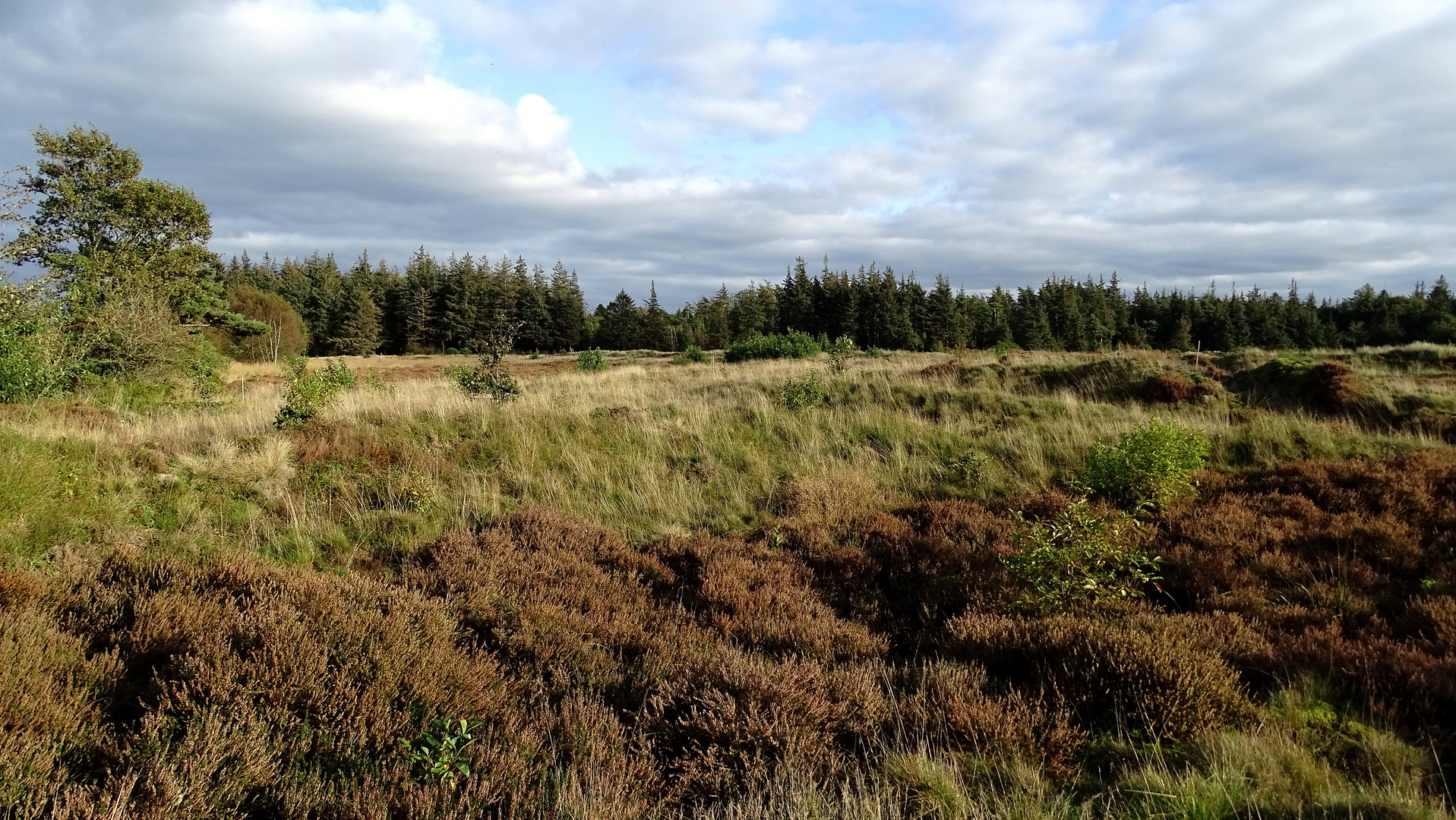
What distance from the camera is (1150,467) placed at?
7113 mm

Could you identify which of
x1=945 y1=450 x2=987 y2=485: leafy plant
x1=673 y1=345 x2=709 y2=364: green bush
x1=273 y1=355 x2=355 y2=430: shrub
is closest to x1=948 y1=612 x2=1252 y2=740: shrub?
x1=945 y1=450 x2=987 y2=485: leafy plant

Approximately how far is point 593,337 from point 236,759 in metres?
70.1

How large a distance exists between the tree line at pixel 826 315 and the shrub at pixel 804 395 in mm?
42414

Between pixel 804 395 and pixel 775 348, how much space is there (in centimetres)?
1766

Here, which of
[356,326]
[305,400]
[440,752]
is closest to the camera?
[440,752]

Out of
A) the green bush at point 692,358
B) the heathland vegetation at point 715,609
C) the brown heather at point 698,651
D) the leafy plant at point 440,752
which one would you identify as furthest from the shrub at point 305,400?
the green bush at point 692,358

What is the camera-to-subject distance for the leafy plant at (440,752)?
2.64 metres

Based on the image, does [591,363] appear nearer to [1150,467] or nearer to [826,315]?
[1150,467]

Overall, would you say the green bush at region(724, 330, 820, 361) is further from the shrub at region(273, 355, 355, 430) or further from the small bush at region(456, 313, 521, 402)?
the shrub at region(273, 355, 355, 430)

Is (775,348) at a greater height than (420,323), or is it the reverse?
(420,323)

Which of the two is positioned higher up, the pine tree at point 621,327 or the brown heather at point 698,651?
the pine tree at point 621,327

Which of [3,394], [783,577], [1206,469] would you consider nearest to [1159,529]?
[1206,469]

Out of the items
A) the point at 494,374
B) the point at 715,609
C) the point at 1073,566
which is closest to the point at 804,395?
the point at 494,374

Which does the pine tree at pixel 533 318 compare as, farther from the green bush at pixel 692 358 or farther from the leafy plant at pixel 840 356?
the leafy plant at pixel 840 356
